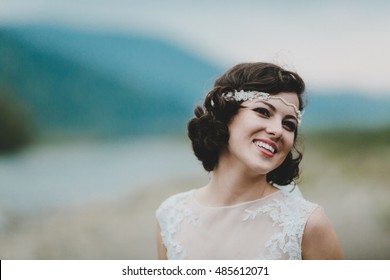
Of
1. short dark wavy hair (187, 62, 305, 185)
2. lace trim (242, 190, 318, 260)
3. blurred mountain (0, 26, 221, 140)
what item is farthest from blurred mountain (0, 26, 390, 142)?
lace trim (242, 190, 318, 260)

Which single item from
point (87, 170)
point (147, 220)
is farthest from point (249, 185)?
point (87, 170)

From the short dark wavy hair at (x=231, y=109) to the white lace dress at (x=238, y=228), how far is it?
146 millimetres

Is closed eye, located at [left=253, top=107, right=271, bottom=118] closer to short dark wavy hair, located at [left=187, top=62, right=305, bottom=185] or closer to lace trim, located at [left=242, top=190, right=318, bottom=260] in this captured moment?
short dark wavy hair, located at [left=187, top=62, right=305, bottom=185]

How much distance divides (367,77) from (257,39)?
0.57 m

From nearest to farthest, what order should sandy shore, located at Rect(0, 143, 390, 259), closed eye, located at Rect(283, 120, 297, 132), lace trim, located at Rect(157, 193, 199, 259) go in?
1. closed eye, located at Rect(283, 120, 297, 132)
2. lace trim, located at Rect(157, 193, 199, 259)
3. sandy shore, located at Rect(0, 143, 390, 259)

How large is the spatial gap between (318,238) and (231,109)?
652 millimetres

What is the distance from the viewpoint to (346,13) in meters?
2.59

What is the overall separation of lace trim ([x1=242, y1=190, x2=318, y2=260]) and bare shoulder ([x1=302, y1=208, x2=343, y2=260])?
0.07ft

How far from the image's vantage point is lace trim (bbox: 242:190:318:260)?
2.15 meters

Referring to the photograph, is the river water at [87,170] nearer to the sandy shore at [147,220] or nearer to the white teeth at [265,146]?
the sandy shore at [147,220]

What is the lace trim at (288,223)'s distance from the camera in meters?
2.15

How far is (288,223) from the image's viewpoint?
218cm
